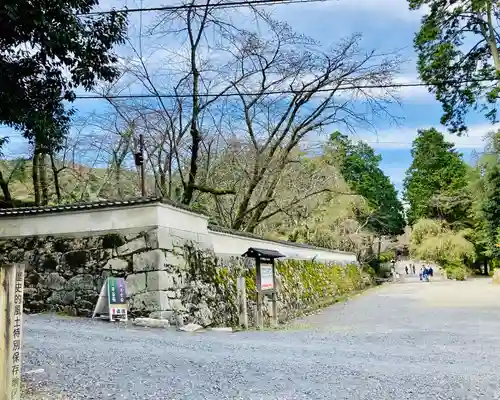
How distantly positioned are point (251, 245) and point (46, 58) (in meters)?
8.79

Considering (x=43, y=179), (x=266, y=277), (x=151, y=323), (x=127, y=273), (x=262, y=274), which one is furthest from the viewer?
(x=43, y=179)

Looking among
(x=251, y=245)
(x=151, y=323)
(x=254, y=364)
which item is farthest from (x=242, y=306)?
(x=254, y=364)

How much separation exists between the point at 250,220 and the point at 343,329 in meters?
7.58

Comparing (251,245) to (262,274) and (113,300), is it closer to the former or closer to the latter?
(262,274)

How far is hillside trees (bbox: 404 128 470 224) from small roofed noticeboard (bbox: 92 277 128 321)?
33.5m

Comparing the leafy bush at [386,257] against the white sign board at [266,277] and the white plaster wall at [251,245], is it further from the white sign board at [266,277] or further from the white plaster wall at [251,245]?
the white sign board at [266,277]

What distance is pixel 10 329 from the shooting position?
2.97 m

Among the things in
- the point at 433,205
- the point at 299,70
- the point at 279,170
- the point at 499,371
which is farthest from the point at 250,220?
the point at 433,205

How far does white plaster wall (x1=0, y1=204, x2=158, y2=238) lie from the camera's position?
8.53m

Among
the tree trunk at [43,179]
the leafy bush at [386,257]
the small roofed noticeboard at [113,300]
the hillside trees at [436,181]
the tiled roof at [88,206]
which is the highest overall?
the hillside trees at [436,181]

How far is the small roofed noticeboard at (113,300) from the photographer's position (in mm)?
8047

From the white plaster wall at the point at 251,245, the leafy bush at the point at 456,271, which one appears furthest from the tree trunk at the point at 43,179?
the leafy bush at the point at 456,271

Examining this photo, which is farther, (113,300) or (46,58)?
(113,300)

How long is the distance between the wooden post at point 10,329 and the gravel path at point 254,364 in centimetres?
72
